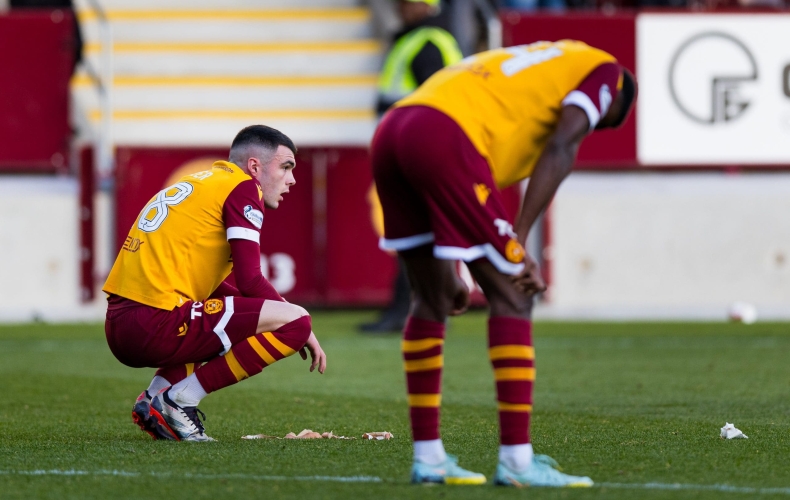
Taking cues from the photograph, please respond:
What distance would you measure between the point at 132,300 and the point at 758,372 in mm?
3819

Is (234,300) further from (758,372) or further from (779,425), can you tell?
(758,372)

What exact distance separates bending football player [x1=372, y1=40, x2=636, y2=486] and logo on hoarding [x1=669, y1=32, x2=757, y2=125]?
8.88 meters

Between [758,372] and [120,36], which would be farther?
[120,36]

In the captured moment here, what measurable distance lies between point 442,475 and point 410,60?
6.17 metres

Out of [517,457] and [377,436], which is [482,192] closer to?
[517,457]

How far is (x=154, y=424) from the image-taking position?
478 cm

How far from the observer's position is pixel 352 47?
47.3 ft

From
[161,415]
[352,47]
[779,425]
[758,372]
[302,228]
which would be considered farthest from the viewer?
[352,47]

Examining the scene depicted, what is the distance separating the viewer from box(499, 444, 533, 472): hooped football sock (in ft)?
12.0

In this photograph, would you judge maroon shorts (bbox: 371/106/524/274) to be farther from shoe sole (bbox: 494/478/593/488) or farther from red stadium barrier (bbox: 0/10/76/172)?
red stadium barrier (bbox: 0/10/76/172)

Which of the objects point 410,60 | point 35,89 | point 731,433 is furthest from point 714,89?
point 731,433

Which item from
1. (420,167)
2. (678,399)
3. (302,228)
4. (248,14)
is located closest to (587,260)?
(302,228)

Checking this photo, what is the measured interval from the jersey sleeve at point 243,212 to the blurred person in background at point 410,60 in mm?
4718

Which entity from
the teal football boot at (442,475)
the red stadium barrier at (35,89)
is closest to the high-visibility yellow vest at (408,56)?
the red stadium barrier at (35,89)
